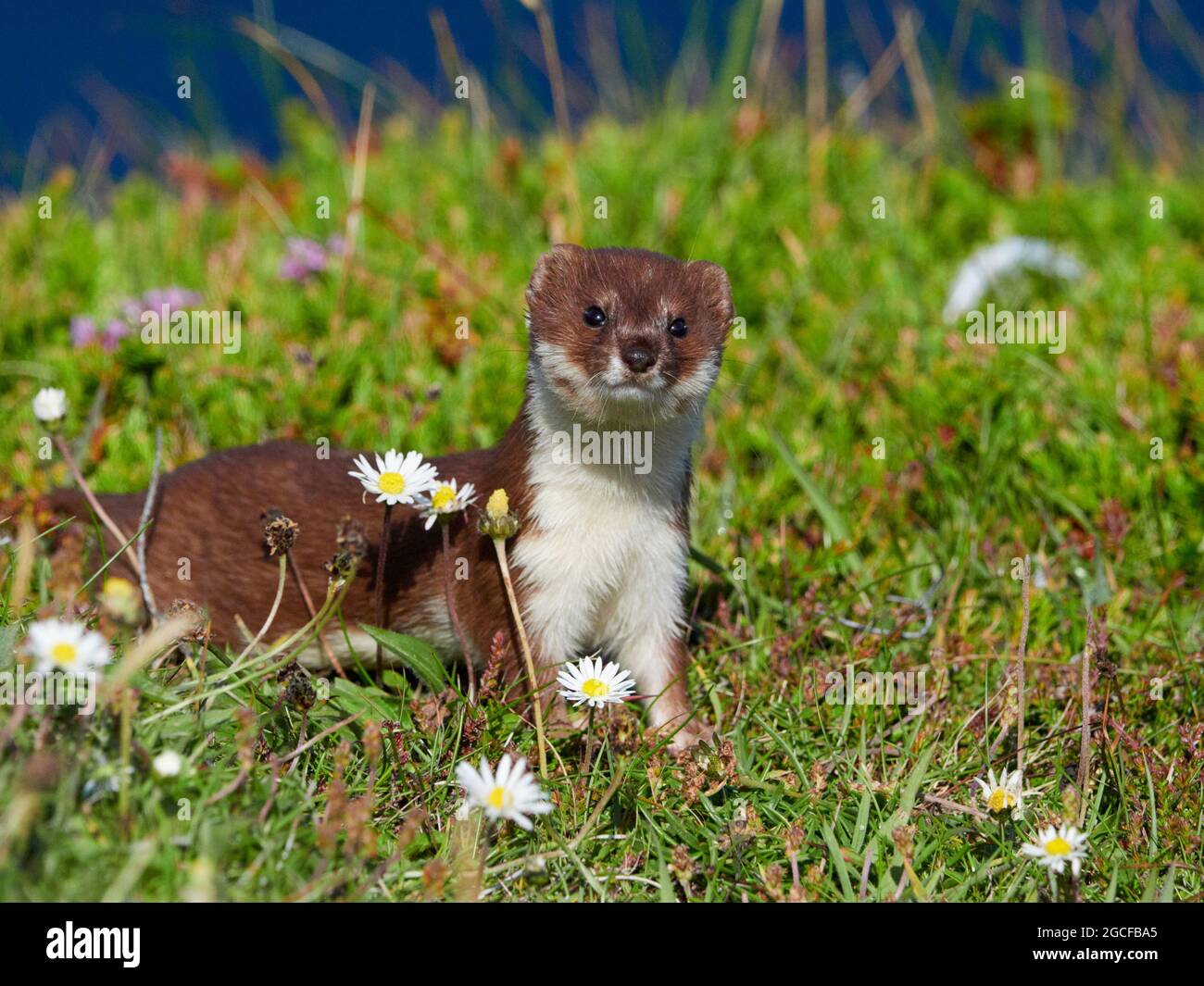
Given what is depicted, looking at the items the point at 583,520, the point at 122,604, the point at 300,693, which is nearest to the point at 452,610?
the point at 583,520

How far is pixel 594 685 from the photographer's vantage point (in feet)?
14.1

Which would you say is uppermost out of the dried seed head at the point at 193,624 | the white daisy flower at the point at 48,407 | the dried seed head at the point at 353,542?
the white daisy flower at the point at 48,407

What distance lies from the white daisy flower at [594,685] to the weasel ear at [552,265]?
4.50 ft

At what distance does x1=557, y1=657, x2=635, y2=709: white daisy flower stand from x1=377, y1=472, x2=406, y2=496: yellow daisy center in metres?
0.80

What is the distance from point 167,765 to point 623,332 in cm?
206

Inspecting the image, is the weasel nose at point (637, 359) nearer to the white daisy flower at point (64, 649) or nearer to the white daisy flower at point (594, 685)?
the white daisy flower at point (594, 685)

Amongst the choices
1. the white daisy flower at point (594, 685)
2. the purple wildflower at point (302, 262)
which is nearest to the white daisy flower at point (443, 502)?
the white daisy flower at point (594, 685)

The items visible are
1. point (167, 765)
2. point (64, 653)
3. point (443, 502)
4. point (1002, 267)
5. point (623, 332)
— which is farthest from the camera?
point (1002, 267)

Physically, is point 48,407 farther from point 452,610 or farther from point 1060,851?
point 1060,851

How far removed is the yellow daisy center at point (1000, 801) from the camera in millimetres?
4039

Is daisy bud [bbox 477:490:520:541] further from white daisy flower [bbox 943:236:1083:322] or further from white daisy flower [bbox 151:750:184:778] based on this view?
white daisy flower [bbox 943:236:1083:322]

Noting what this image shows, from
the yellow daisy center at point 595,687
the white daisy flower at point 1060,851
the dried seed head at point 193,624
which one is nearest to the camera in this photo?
the white daisy flower at point 1060,851

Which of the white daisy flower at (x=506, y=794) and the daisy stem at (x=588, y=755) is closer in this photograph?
the white daisy flower at (x=506, y=794)

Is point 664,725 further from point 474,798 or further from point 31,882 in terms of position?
point 31,882
